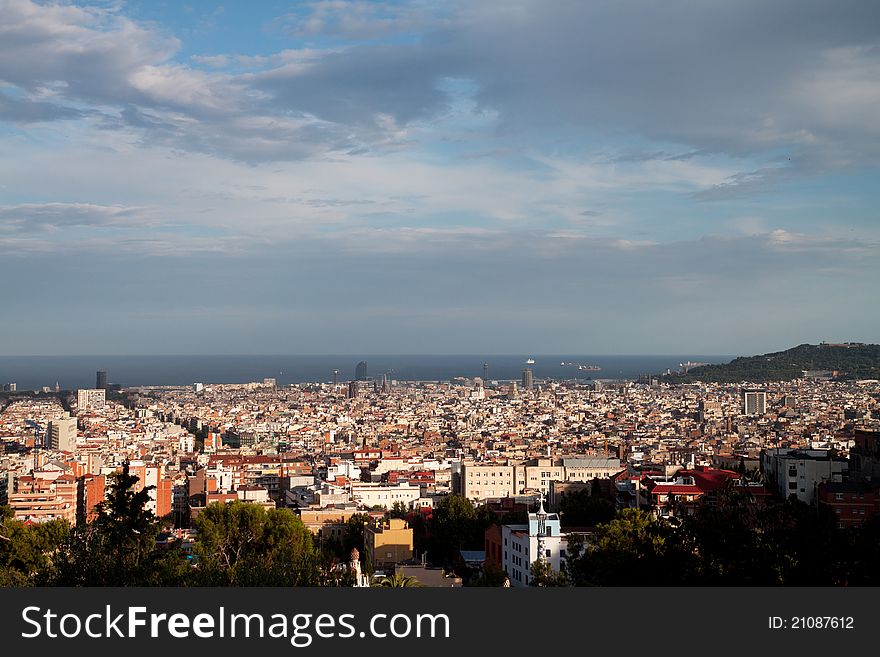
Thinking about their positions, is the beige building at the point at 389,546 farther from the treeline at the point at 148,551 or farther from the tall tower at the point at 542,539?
the tall tower at the point at 542,539

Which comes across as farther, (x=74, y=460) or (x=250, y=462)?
(x=250, y=462)

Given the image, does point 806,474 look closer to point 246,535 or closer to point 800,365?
point 246,535

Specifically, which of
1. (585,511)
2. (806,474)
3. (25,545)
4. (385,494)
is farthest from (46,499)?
(806,474)

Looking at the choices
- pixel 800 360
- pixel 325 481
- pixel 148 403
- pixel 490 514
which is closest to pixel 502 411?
pixel 800 360

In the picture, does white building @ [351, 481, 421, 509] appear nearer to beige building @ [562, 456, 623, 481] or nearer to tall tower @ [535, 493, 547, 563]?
beige building @ [562, 456, 623, 481]
